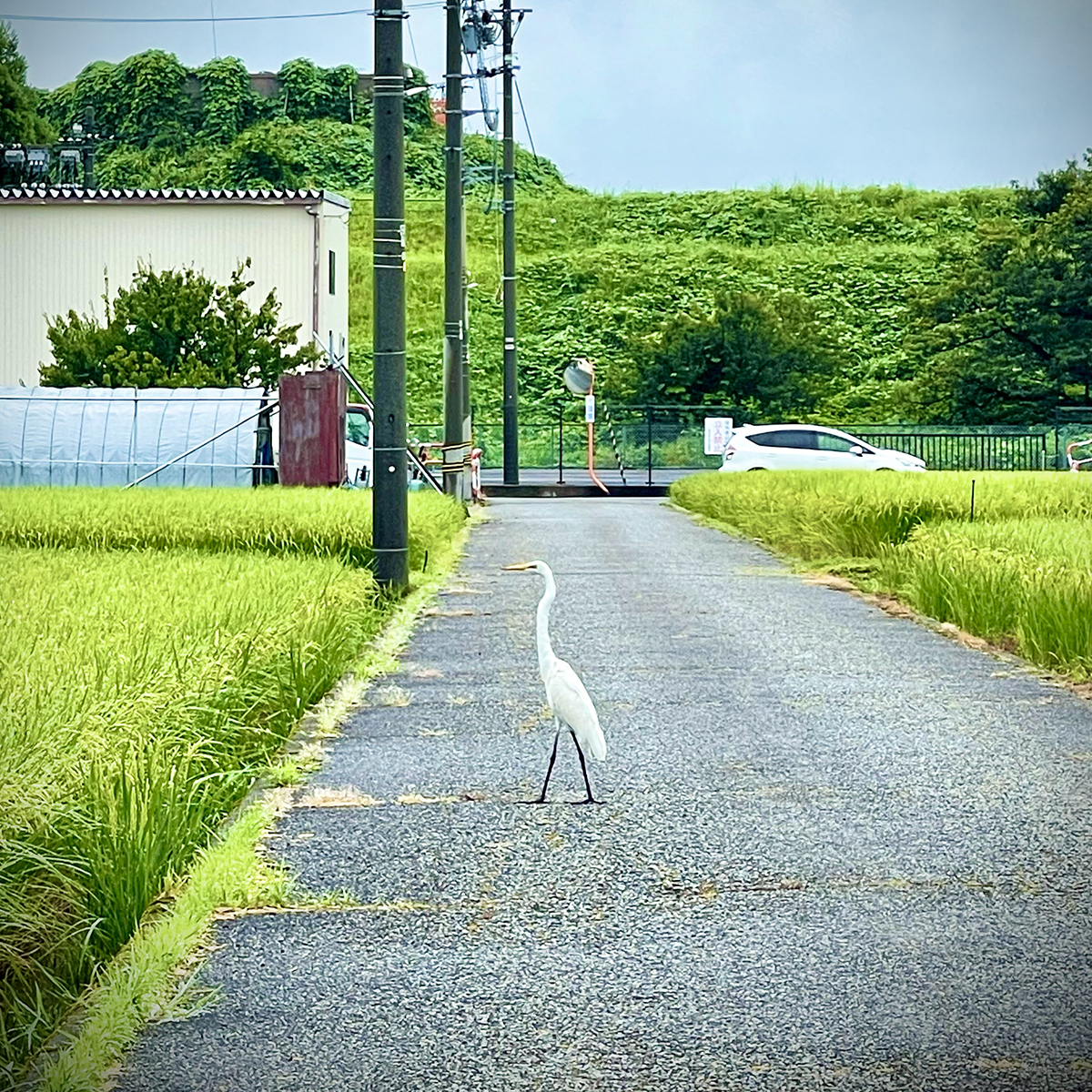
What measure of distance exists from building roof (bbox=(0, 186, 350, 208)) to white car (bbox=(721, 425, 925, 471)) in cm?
989

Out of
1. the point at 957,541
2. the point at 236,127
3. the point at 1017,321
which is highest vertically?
the point at 236,127

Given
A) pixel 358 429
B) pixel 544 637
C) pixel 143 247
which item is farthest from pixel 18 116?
pixel 544 637

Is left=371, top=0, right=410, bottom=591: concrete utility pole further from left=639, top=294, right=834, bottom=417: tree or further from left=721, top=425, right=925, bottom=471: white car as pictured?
left=639, top=294, right=834, bottom=417: tree

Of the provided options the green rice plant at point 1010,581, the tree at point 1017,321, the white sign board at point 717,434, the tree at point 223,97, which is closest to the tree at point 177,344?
the white sign board at point 717,434

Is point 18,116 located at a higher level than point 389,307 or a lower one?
higher

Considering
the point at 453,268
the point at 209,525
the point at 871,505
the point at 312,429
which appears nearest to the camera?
the point at 209,525

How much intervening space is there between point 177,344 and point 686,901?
1050 inches

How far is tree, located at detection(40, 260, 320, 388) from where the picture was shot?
30.1 m

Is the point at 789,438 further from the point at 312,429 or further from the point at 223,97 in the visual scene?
the point at 223,97

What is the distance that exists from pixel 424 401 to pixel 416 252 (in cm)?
1287

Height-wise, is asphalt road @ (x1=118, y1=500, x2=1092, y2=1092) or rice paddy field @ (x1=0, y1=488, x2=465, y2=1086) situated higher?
rice paddy field @ (x1=0, y1=488, x2=465, y2=1086)

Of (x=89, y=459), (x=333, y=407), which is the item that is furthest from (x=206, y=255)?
(x=333, y=407)

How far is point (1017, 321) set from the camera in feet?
155

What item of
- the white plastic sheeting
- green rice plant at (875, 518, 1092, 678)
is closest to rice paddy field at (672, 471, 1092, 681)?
green rice plant at (875, 518, 1092, 678)
